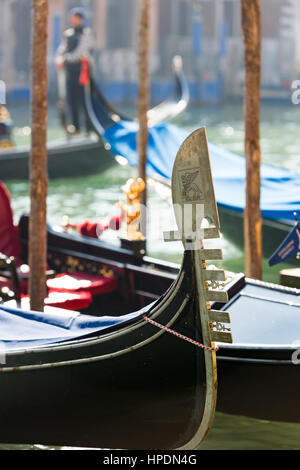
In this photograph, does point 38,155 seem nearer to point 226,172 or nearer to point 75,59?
point 226,172

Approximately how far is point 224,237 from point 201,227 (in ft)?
15.0

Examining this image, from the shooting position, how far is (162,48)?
82.8 feet

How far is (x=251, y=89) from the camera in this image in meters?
4.80

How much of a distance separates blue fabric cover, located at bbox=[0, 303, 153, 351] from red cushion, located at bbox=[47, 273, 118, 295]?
3.44 ft

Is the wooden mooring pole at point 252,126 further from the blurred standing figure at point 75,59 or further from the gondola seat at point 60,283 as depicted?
the blurred standing figure at point 75,59

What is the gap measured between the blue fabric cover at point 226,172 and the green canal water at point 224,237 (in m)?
0.34

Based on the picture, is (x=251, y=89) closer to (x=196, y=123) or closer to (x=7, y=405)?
(x=7, y=405)

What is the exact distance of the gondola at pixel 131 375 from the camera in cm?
292

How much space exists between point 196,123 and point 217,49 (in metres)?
5.84

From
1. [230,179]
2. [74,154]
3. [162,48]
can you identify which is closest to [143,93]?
[230,179]

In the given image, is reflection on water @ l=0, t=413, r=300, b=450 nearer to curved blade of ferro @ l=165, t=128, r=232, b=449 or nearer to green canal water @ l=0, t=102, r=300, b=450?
green canal water @ l=0, t=102, r=300, b=450

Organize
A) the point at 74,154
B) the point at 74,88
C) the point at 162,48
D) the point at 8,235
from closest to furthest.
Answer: the point at 8,235, the point at 74,154, the point at 74,88, the point at 162,48
